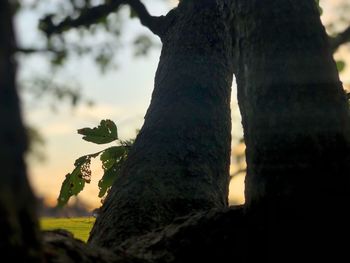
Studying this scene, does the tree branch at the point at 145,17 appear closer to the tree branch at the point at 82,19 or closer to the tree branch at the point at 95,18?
the tree branch at the point at 95,18

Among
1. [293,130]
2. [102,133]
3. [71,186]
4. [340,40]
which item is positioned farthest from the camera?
[71,186]

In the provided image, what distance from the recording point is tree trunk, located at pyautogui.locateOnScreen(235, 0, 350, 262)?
1886 mm

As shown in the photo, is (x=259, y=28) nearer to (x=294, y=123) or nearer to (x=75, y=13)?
(x=294, y=123)

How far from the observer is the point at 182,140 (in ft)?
9.37

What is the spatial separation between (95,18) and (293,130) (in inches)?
111

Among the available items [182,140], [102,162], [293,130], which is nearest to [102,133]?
[102,162]

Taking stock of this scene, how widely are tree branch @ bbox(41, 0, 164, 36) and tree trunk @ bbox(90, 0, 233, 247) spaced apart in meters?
0.50

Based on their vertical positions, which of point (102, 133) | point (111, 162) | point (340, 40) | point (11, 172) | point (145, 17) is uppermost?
point (145, 17)

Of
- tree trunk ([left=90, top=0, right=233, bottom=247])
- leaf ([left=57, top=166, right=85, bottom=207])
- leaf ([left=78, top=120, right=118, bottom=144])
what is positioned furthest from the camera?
leaf ([left=57, top=166, right=85, bottom=207])

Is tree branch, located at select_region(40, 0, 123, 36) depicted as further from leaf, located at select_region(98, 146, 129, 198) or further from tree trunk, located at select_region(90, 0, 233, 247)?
leaf, located at select_region(98, 146, 129, 198)

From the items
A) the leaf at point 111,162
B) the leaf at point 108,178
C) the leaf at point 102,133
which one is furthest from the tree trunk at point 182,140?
the leaf at point 108,178

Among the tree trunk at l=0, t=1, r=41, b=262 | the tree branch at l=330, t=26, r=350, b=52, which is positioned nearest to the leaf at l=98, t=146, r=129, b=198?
the tree branch at l=330, t=26, r=350, b=52

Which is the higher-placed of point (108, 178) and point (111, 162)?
point (111, 162)

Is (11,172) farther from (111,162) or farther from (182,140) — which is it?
(111,162)
